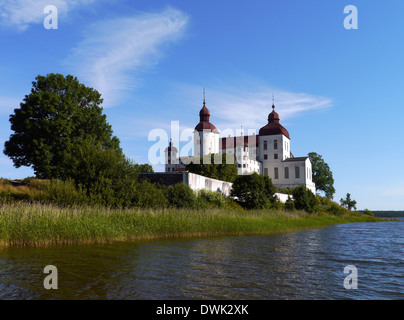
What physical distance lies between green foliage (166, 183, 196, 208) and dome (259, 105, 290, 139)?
63337 millimetres

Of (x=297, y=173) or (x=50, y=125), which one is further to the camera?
(x=297, y=173)

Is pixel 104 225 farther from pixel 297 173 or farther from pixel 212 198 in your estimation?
pixel 297 173

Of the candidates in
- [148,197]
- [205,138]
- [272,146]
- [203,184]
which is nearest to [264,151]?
[272,146]

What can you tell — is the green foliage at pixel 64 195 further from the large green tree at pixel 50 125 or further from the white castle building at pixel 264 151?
the white castle building at pixel 264 151

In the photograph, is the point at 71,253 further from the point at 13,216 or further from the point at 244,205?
the point at 244,205

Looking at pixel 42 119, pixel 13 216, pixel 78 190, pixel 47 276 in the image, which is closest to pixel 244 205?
pixel 78 190

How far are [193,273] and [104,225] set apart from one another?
8.33 meters

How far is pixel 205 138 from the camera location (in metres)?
86.4

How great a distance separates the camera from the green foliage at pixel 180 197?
28297 mm

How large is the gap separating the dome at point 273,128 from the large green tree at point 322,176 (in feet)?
37.5

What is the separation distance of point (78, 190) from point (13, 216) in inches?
305

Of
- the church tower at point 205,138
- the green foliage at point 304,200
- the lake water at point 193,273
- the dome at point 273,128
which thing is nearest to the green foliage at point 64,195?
the lake water at point 193,273

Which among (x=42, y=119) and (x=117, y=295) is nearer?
(x=117, y=295)
